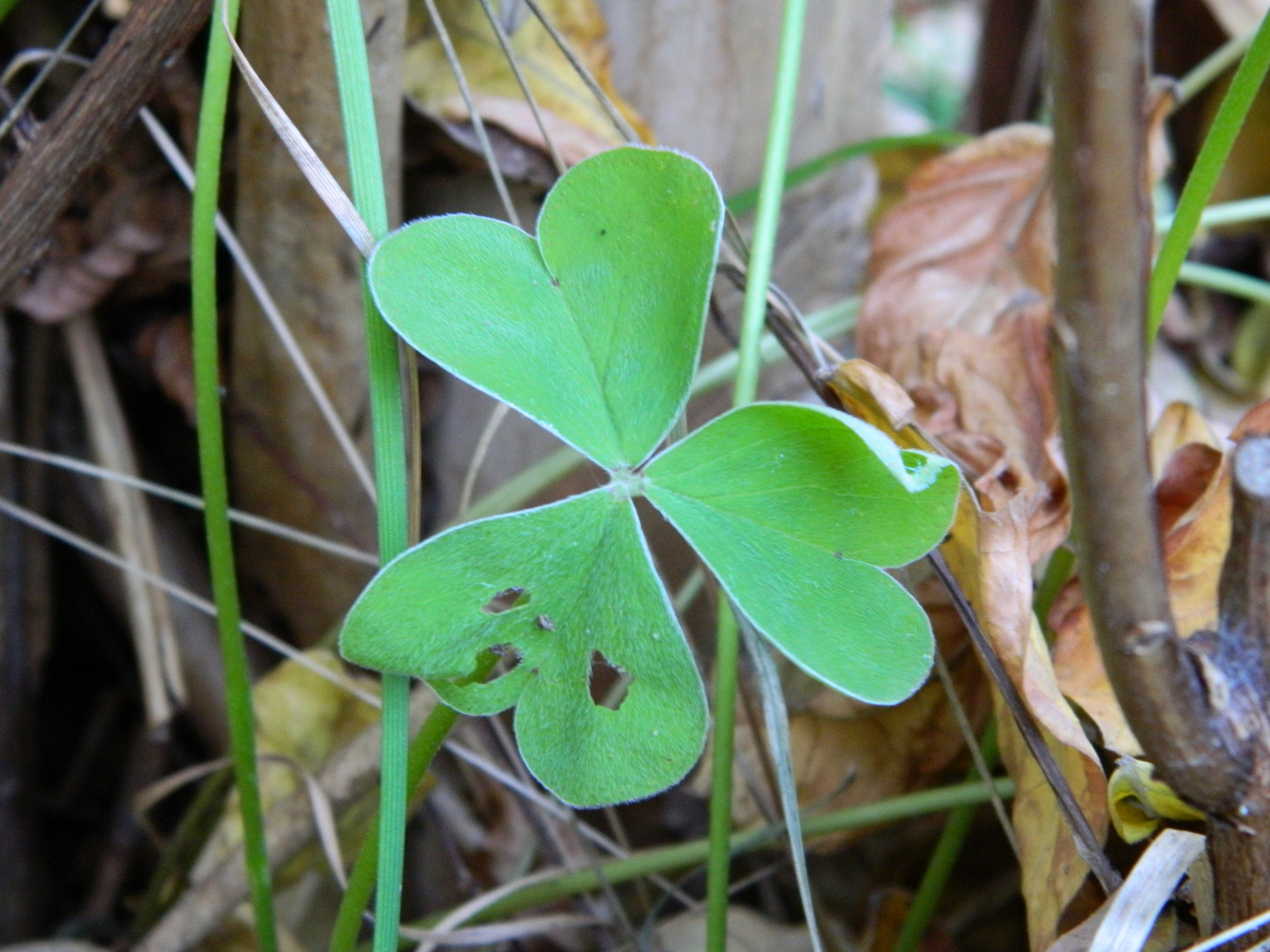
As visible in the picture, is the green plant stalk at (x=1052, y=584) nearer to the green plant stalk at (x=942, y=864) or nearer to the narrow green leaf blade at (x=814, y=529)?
the green plant stalk at (x=942, y=864)

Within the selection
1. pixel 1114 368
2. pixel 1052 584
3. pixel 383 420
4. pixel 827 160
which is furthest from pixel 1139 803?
pixel 827 160

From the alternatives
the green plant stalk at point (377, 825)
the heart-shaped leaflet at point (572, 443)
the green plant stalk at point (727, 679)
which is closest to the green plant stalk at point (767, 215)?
the green plant stalk at point (727, 679)

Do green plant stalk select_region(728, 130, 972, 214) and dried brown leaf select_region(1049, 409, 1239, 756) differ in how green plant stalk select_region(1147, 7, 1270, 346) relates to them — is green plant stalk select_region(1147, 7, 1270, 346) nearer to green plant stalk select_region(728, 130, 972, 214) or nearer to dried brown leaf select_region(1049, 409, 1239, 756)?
dried brown leaf select_region(1049, 409, 1239, 756)

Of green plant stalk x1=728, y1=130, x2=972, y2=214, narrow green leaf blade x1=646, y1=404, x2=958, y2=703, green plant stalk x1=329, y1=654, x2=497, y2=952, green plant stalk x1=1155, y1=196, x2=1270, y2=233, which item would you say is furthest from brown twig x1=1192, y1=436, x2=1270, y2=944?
green plant stalk x1=728, y1=130, x2=972, y2=214

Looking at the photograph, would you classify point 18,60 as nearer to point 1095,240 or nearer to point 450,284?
point 450,284

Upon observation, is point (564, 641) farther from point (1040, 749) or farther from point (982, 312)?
point (982, 312)
